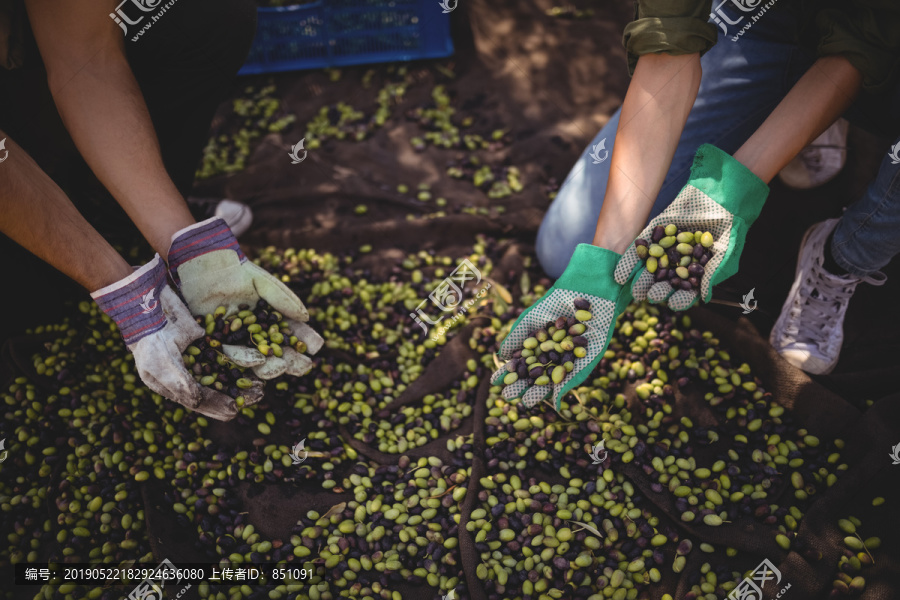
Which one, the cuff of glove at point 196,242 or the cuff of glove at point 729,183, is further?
the cuff of glove at point 196,242

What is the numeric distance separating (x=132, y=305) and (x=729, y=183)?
2.27 meters

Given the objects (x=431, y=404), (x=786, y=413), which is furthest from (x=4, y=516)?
(x=786, y=413)

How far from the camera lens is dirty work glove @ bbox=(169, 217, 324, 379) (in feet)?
7.20

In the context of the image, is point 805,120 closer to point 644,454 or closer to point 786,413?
point 786,413

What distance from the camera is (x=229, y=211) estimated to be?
10.5 ft

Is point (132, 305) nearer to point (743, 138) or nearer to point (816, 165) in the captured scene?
point (743, 138)

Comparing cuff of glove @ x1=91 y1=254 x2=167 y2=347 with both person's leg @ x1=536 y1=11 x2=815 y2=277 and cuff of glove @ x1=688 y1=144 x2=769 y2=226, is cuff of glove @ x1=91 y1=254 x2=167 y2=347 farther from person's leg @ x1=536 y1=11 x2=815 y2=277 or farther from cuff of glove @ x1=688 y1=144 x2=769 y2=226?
cuff of glove @ x1=688 y1=144 x2=769 y2=226

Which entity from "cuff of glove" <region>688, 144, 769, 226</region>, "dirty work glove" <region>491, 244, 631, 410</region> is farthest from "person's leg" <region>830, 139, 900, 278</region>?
"dirty work glove" <region>491, 244, 631, 410</region>

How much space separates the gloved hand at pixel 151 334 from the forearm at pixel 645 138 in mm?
1684

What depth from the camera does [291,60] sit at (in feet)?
12.9

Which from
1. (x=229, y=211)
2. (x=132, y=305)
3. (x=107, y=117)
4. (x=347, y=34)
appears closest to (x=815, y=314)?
(x=132, y=305)

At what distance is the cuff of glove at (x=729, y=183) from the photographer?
2012 millimetres

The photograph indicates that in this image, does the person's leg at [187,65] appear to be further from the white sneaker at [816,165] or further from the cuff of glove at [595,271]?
the white sneaker at [816,165]

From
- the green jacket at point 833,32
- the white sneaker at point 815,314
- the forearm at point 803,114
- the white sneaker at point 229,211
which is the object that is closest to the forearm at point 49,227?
the white sneaker at point 229,211
